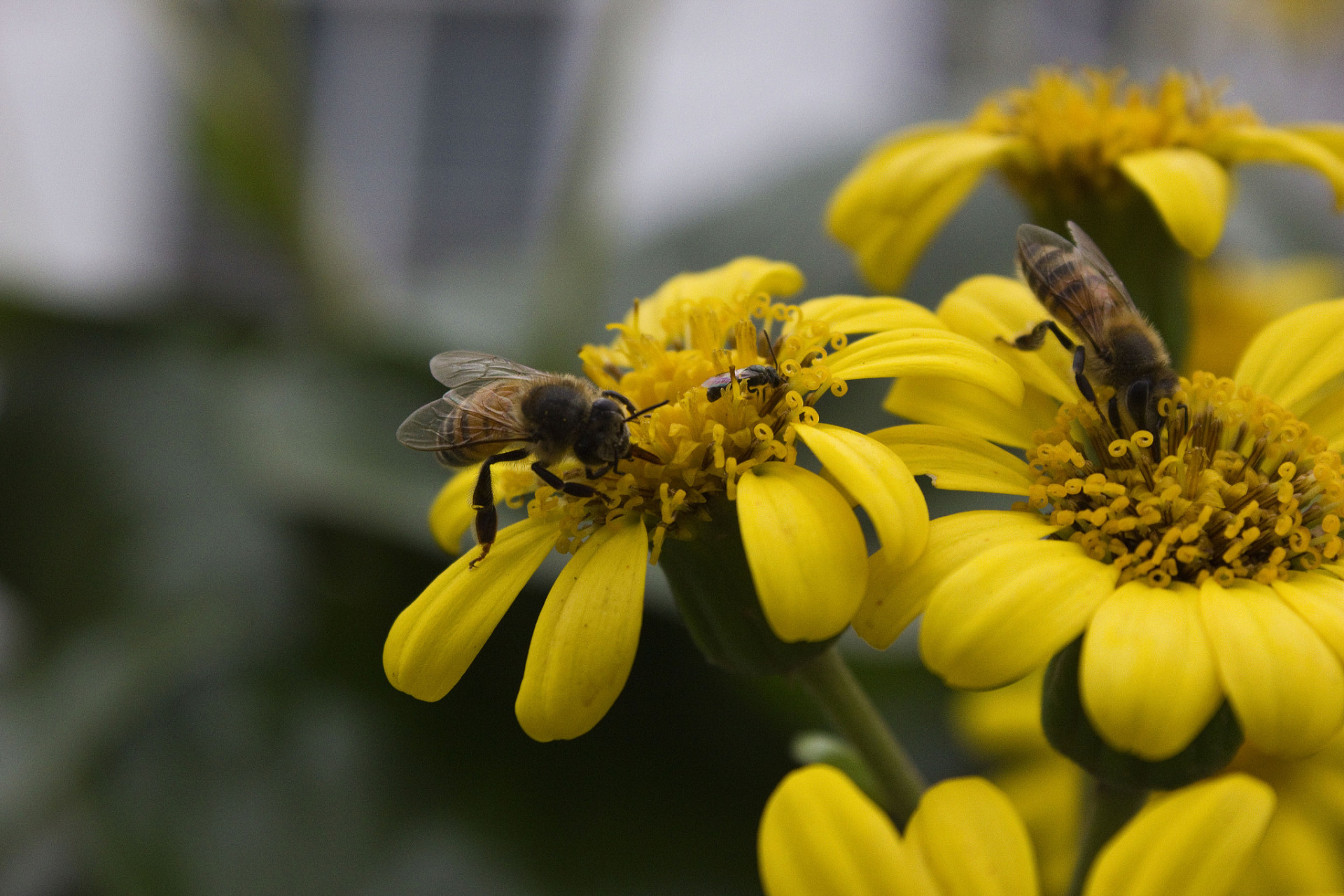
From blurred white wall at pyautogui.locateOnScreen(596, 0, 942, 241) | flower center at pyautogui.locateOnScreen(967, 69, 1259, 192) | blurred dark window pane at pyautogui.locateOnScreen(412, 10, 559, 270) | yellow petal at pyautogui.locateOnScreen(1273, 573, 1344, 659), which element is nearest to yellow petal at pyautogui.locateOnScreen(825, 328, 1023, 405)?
yellow petal at pyautogui.locateOnScreen(1273, 573, 1344, 659)

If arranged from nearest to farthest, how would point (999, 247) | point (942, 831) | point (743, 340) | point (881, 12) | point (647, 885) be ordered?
point (942, 831)
point (743, 340)
point (647, 885)
point (999, 247)
point (881, 12)

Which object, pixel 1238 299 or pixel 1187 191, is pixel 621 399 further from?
pixel 1238 299

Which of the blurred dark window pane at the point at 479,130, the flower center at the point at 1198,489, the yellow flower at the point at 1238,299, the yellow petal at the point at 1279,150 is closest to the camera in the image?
the flower center at the point at 1198,489

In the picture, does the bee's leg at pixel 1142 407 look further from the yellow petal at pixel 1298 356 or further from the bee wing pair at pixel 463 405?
the bee wing pair at pixel 463 405

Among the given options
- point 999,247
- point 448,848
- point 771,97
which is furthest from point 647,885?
point 771,97

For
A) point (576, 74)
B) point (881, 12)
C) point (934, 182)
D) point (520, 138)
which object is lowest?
point (520, 138)

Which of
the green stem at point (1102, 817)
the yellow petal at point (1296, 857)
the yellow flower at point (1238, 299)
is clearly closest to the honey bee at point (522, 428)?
the green stem at point (1102, 817)

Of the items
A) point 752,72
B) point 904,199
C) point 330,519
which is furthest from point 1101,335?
point 752,72

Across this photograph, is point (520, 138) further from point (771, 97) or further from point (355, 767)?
point (355, 767)
